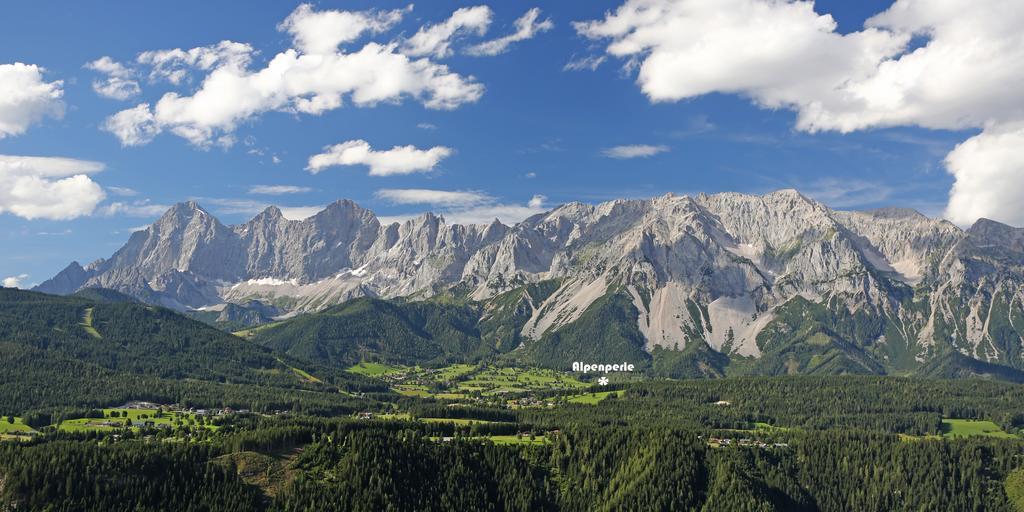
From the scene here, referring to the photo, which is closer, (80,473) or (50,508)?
(50,508)

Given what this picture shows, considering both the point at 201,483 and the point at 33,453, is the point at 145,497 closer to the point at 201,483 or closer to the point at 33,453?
the point at 201,483

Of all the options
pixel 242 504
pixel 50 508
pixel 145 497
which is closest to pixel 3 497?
pixel 50 508

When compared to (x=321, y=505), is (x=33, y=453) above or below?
above

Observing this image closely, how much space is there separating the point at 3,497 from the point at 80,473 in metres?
15.3

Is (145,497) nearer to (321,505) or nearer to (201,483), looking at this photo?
(201,483)

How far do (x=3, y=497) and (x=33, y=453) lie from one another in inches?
707

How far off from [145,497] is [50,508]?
18530 millimetres

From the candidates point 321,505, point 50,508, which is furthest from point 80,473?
point 321,505

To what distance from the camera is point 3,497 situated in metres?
183

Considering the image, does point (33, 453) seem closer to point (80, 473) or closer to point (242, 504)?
point (80, 473)

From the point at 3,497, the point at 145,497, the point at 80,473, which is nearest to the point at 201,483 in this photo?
the point at 145,497

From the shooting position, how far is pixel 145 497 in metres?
191

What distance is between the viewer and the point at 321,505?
652ft

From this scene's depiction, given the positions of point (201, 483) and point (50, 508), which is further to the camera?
point (201, 483)
